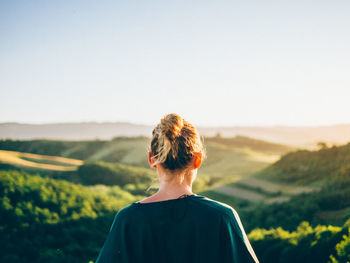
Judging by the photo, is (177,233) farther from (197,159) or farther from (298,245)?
(298,245)

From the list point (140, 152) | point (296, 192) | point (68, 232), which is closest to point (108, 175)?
point (296, 192)

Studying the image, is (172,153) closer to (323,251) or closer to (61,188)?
(323,251)

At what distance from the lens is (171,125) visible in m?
1.97

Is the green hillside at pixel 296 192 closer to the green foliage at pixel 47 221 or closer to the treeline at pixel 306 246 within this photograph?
the treeline at pixel 306 246

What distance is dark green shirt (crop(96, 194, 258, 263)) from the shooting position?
1.85 meters

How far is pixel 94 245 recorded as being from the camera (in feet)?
24.7

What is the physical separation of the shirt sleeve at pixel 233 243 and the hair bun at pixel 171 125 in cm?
62

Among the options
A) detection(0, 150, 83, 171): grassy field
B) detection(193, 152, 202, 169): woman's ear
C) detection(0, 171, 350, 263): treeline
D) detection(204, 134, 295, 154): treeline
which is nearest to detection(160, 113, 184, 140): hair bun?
detection(193, 152, 202, 169): woman's ear

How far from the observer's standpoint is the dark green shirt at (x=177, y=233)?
1.85 meters

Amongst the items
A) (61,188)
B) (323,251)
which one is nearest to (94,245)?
(61,188)

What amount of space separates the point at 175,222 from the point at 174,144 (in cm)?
49

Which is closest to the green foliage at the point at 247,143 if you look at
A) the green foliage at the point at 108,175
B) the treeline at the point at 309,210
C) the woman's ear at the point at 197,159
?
the green foliage at the point at 108,175

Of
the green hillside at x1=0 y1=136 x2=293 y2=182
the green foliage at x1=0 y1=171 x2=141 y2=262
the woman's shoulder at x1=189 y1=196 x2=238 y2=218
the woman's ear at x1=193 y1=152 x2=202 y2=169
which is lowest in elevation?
the green hillside at x1=0 y1=136 x2=293 y2=182

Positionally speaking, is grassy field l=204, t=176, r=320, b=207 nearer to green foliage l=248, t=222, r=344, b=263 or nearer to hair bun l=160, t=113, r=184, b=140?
green foliage l=248, t=222, r=344, b=263
